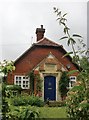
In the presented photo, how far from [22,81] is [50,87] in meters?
2.04

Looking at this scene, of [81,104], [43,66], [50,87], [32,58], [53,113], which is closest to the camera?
[81,104]

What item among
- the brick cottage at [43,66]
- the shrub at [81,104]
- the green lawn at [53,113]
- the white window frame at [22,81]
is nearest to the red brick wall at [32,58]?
the brick cottage at [43,66]

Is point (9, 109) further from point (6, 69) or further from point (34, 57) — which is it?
point (34, 57)

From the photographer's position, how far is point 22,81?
23.5m

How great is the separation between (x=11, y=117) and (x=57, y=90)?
1896cm

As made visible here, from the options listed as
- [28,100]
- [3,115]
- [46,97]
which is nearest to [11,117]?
[3,115]

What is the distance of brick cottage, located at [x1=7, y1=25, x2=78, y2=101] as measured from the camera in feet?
76.3

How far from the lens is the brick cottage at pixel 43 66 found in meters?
23.2

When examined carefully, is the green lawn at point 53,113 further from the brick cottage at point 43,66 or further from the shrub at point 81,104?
the brick cottage at point 43,66

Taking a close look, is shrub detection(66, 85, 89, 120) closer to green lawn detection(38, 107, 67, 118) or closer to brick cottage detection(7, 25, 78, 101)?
green lawn detection(38, 107, 67, 118)

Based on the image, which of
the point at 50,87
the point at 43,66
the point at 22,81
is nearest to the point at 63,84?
the point at 50,87

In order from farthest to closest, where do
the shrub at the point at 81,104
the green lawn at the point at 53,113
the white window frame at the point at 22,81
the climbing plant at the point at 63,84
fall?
the white window frame at the point at 22,81 < the climbing plant at the point at 63,84 < the green lawn at the point at 53,113 < the shrub at the point at 81,104

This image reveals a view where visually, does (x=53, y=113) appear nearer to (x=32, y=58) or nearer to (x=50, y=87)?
(x=50, y=87)

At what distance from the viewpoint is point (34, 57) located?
2414 cm
